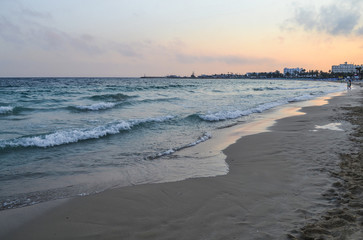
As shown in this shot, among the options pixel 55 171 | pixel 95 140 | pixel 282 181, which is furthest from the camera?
pixel 95 140

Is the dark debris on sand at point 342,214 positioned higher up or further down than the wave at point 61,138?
further down

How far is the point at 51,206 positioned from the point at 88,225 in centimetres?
108

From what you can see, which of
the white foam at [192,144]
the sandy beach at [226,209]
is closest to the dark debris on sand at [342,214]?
the sandy beach at [226,209]

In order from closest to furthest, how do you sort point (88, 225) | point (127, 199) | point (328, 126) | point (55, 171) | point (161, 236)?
point (161, 236)
point (88, 225)
point (127, 199)
point (55, 171)
point (328, 126)

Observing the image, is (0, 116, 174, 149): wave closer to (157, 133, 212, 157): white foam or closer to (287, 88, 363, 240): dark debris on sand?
(157, 133, 212, 157): white foam

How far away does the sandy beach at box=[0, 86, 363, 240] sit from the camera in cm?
313

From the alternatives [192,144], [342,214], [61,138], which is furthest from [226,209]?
[61,138]

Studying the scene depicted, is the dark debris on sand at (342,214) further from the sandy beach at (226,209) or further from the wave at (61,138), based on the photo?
the wave at (61,138)

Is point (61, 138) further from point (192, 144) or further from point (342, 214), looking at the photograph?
point (342, 214)

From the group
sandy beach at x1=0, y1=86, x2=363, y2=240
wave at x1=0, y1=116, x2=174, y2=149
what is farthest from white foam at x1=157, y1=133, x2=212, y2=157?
wave at x1=0, y1=116, x2=174, y2=149

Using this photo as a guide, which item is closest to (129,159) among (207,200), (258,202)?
(207,200)

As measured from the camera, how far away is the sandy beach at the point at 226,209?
3.13 meters

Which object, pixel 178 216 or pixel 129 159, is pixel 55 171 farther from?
pixel 178 216

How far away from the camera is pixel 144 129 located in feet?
36.9
